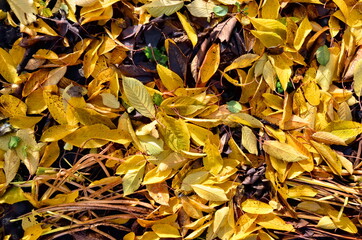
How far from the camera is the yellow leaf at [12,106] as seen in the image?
84cm

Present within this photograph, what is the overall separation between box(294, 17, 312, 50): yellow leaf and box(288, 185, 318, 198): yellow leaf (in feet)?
1.02

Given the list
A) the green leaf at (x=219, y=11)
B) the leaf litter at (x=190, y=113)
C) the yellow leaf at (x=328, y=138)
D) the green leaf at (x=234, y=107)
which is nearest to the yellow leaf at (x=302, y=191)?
the leaf litter at (x=190, y=113)

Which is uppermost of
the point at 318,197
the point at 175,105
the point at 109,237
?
the point at 175,105

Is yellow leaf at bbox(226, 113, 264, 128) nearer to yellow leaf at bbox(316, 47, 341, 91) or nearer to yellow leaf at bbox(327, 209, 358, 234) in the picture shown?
yellow leaf at bbox(316, 47, 341, 91)

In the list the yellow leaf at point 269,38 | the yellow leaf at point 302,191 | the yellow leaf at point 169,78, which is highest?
the yellow leaf at point 269,38

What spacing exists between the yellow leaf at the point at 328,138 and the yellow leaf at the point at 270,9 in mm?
275

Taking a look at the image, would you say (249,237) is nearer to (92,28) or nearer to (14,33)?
(92,28)

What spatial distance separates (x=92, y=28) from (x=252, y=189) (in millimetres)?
520

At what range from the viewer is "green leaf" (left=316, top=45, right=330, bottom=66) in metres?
0.83

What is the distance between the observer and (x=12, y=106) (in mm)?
842

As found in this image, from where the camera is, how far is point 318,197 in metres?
0.85

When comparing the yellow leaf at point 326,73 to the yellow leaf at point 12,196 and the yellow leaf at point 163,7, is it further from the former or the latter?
the yellow leaf at point 12,196

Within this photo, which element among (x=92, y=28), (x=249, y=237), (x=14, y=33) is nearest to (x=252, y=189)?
(x=249, y=237)

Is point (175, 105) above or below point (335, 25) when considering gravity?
below
